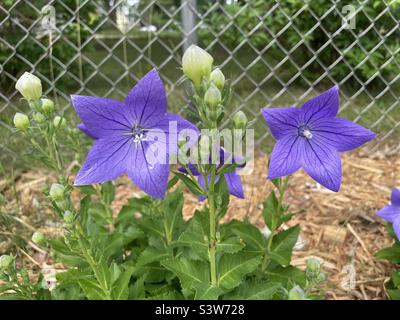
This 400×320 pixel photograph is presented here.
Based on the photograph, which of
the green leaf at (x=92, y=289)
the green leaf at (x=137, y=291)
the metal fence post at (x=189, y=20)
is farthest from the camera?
the metal fence post at (x=189, y=20)

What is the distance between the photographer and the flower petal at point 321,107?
1.34 meters

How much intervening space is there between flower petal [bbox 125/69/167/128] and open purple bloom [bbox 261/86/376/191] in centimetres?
31

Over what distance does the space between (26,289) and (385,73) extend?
4301 millimetres

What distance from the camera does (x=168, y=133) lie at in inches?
52.8

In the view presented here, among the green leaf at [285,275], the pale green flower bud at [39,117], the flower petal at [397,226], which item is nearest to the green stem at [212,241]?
the green leaf at [285,275]

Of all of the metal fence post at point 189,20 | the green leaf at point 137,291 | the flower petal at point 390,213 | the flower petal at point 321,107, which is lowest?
the green leaf at point 137,291

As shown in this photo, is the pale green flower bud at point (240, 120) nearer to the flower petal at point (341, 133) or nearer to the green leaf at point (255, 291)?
the flower petal at point (341, 133)

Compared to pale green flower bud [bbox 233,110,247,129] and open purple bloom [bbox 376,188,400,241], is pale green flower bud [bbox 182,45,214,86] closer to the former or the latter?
pale green flower bud [bbox 233,110,247,129]

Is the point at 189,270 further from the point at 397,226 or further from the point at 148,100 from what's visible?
the point at 397,226

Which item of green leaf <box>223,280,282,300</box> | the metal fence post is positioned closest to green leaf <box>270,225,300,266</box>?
green leaf <box>223,280,282,300</box>

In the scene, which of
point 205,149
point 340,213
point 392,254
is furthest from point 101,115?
point 340,213

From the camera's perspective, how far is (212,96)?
3.45 feet

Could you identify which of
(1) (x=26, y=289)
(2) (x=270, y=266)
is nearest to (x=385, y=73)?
(2) (x=270, y=266)

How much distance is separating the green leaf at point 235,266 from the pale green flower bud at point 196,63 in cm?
63
